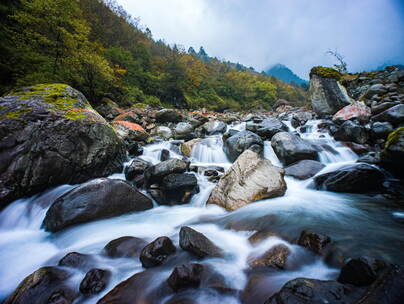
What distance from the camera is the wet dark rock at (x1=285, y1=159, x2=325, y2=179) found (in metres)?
6.68

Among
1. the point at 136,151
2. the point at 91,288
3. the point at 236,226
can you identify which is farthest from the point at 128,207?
the point at 136,151

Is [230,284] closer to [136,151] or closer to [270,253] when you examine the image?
[270,253]

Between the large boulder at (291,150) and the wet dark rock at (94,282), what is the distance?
24.6 ft

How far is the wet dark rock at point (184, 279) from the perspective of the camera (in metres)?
2.43

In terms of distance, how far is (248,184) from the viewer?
17.3ft

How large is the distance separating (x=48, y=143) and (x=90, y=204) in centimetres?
236

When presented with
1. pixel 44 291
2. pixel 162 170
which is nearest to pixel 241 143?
pixel 162 170

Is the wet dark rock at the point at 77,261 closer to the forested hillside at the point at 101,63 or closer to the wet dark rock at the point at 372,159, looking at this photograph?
the wet dark rock at the point at 372,159

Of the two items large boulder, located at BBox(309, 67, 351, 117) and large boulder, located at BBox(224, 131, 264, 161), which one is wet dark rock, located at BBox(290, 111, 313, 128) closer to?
large boulder, located at BBox(309, 67, 351, 117)

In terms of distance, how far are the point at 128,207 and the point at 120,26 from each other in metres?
37.3

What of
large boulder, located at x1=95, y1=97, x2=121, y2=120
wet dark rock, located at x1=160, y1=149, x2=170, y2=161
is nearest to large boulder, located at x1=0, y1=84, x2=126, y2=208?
wet dark rock, located at x1=160, y1=149, x2=170, y2=161

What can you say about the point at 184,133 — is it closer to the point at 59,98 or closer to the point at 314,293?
the point at 59,98

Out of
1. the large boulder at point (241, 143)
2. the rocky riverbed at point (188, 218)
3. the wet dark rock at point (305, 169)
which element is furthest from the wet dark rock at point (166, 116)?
Result: the wet dark rock at point (305, 169)

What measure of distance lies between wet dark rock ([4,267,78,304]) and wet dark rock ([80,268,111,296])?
0.13m
